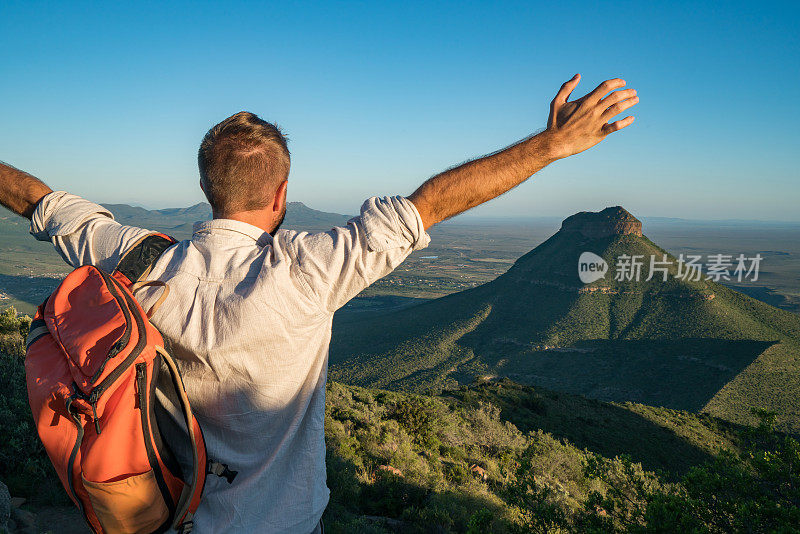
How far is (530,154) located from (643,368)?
58709 millimetres

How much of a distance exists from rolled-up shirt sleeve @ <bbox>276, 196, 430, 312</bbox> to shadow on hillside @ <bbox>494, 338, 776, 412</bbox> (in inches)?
1896

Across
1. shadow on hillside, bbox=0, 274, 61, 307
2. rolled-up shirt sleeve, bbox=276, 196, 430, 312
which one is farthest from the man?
shadow on hillside, bbox=0, 274, 61, 307

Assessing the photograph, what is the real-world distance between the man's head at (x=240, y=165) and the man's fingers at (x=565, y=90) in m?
1.07

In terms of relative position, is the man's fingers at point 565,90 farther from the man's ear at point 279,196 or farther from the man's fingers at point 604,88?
the man's ear at point 279,196

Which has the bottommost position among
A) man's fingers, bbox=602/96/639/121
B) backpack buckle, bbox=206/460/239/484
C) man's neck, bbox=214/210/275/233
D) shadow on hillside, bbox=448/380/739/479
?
shadow on hillside, bbox=448/380/739/479

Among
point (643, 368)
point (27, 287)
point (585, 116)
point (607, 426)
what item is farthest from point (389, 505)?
point (27, 287)

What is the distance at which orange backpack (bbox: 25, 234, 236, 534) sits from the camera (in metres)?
1.12

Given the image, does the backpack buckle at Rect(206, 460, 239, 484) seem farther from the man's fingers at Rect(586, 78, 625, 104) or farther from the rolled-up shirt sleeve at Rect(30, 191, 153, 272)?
the man's fingers at Rect(586, 78, 625, 104)

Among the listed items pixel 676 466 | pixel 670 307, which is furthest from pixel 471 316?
pixel 676 466

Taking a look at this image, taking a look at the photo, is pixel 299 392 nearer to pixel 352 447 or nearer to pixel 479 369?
pixel 352 447

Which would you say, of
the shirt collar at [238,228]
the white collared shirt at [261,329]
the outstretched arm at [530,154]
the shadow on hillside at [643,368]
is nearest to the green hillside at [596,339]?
the shadow on hillside at [643,368]

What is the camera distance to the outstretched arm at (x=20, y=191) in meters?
1.73

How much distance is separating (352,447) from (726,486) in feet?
20.8

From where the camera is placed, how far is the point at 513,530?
5355 mm
